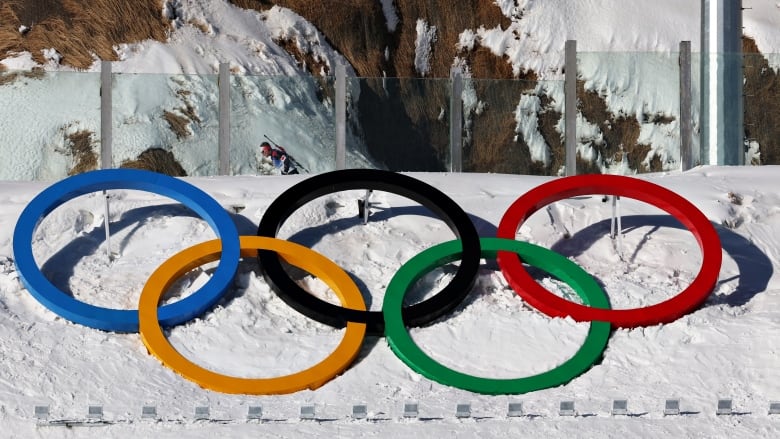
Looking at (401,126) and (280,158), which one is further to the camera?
(401,126)

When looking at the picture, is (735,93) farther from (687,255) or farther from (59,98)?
(59,98)

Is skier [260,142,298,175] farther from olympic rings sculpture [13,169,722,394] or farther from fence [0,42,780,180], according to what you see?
olympic rings sculpture [13,169,722,394]

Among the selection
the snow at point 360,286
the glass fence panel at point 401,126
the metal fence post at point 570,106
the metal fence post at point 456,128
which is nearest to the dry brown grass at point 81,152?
the snow at point 360,286

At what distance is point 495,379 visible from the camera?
38.2 feet

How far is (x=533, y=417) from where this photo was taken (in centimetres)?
1099

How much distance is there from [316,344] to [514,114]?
498cm

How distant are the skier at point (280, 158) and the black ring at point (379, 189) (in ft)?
7.01

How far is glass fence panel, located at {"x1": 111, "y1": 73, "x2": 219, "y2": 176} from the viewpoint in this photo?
15.4 m

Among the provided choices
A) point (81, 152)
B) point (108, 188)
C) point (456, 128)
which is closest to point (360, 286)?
point (108, 188)

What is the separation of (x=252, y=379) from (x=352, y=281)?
1555 millimetres

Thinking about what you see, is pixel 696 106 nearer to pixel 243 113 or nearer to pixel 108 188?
pixel 243 113

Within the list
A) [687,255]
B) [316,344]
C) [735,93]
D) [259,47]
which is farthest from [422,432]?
[259,47]

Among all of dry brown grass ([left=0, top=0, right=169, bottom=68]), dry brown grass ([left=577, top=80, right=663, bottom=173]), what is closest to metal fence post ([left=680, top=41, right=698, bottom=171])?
dry brown grass ([left=577, top=80, right=663, bottom=173])

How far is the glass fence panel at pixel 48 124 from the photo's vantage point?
49.5 feet
